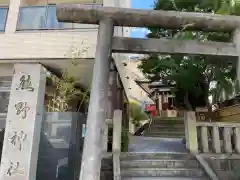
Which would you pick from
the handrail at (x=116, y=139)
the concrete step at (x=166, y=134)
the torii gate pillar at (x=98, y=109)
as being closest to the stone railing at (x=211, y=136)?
the handrail at (x=116, y=139)

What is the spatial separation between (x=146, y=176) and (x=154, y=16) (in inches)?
158

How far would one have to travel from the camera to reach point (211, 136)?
7.44 m

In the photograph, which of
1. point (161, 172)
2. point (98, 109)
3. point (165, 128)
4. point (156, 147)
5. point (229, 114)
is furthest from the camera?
point (165, 128)

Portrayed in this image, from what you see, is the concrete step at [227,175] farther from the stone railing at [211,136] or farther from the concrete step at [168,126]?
the concrete step at [168,126]

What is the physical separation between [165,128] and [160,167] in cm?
1106

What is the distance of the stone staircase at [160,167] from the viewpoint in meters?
6.68

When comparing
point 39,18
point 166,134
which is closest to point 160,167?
point 39,18

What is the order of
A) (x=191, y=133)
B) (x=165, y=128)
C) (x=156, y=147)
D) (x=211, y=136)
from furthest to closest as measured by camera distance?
1. (x=165, y=128)
2. (x=156, y=147)
3. (x=191, y=133)
4. (x=211, y=136)

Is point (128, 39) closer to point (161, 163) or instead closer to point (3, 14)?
point (161, 163)

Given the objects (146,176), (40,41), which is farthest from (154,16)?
(146,176)

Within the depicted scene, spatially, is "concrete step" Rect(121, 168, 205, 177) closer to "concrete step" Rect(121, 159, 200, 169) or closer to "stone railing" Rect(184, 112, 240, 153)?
"concrete step" Rect(121, 159, 200, 169)

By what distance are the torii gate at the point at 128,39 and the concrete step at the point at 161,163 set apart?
285cm

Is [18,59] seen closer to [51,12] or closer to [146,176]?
[51,12]

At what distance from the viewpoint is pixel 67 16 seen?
4914mm
